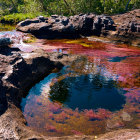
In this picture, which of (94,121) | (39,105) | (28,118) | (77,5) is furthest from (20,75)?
(77,5)

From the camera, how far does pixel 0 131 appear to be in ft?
15.1

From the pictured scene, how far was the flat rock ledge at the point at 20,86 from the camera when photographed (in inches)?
185

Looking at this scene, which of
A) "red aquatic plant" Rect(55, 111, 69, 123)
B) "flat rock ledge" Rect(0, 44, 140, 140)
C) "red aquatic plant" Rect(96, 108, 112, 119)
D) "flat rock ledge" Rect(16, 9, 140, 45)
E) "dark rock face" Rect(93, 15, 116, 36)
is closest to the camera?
"flat rock ledge" Rect(0, 44, 140, 140)

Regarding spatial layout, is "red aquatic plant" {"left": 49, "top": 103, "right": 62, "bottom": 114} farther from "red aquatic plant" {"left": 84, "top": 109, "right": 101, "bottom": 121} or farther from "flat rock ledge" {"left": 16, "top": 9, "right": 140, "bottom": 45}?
"flat rock ledge" {"left": 16, "top": 9, "right": 140, "bottom": 45}

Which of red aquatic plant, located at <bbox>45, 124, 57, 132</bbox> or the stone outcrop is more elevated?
the stone outcrop

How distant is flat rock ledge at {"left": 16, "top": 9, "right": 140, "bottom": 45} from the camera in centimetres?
1916

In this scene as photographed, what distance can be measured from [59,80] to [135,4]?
25.4m

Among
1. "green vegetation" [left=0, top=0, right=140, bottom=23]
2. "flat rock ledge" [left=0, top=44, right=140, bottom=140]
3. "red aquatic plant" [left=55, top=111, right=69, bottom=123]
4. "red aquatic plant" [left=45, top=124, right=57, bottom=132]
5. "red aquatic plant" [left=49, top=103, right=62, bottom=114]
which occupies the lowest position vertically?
"red aquatic plant" [left=45, top=124, right=57, bottom=132]

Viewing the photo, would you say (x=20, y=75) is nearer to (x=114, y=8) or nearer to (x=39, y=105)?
(x=39, y=105)

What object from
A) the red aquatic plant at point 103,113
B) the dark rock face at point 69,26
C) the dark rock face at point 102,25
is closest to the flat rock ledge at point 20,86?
the red aquatic plant at point 103,113

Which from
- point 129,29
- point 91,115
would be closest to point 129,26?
point 129,29

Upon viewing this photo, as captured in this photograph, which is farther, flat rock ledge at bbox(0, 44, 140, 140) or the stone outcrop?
the stone outcrop

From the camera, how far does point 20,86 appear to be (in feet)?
24.9

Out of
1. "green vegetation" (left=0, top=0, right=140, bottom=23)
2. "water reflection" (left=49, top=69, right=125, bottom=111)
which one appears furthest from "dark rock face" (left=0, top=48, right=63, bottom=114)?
"green vegetation" (left=0, top=0, right=140, bottom=23)
